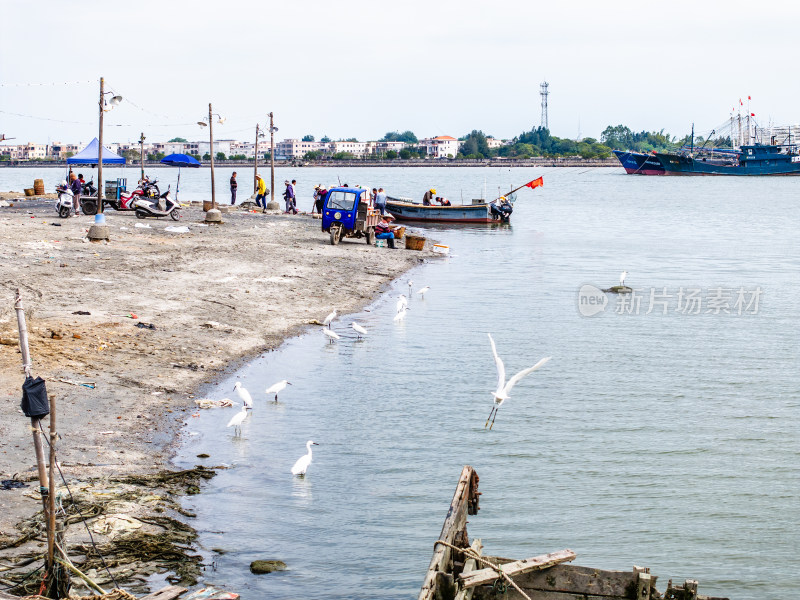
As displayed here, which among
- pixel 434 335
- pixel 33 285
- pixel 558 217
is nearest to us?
pixel 33 285

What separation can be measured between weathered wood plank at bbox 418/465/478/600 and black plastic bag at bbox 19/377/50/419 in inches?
132

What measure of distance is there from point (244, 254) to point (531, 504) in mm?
17955

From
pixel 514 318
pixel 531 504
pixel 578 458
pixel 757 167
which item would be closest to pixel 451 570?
pixel 531 504

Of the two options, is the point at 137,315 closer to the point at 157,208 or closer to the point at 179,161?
the point at 157,208

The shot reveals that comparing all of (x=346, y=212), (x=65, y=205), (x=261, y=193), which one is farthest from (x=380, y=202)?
(x=65, y=205)

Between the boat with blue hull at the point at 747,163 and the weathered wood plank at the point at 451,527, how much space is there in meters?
134

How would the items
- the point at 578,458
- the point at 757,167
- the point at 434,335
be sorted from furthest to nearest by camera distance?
1. the point at 757,167
2. the point at 434,335
3. the point at 578,458

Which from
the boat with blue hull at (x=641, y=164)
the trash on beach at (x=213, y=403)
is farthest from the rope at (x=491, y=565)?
the boat with blue hull at (x=641, y=164)

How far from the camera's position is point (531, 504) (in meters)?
10.5

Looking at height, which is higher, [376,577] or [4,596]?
[4,596]

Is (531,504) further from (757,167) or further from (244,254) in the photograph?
(757,167)

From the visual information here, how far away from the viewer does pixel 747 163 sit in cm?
13212

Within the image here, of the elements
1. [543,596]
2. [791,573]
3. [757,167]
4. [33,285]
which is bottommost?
[791,573]

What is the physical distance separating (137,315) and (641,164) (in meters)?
142
